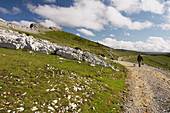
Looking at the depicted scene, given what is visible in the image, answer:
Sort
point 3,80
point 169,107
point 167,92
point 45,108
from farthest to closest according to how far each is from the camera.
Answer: point 167,92 → point 169,107 → point 3,80 → point 45,108

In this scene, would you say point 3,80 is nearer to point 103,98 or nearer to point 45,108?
point 45,108

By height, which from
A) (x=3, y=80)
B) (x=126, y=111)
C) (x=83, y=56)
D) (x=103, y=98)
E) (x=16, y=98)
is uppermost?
(x=83, y=56)

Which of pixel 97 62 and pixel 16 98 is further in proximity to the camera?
pixel 97 62

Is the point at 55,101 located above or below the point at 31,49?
below

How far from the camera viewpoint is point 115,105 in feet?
40.1

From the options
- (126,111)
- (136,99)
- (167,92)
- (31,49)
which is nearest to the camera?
(126,111)

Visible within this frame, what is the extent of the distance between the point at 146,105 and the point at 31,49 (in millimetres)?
30896

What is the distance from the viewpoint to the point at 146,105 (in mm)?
13289

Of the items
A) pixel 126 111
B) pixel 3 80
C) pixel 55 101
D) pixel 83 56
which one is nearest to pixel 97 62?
pixel 83 56

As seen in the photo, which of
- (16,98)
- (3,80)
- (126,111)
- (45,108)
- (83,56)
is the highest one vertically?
(83,56)

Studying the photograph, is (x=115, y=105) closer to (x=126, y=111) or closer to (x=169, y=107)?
(x=126, y=111)

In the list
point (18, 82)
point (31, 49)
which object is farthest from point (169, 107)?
point (31, 49)

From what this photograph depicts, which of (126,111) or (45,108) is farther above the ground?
(45,108)

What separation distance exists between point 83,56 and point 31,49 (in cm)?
1629
